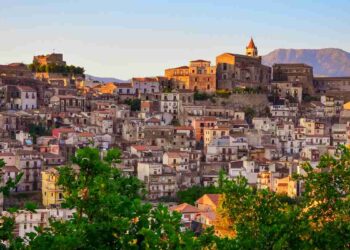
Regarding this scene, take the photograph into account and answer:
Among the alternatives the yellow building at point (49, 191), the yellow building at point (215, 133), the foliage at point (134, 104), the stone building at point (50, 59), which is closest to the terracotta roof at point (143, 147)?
the yellow building at point (215, 133)

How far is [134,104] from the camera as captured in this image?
58844mm

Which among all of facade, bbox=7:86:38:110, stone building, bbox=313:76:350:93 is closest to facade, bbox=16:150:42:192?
facade, bbox=7:86:38:110

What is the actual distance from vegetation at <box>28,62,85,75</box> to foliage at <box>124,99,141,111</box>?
8085 mm

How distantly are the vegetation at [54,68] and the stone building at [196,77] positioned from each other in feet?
27.5

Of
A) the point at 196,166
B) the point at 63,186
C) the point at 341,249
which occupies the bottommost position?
the point at 196,166

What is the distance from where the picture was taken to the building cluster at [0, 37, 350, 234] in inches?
1688

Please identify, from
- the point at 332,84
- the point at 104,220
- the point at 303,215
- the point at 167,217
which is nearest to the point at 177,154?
the point at 332,84

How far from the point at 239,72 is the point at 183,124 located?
11843 millimetres

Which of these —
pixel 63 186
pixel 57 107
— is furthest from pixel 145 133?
pixel 63 186

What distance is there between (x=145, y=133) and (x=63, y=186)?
124 ft

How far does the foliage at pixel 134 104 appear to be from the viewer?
192 feet

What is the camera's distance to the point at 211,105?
59.4 metres

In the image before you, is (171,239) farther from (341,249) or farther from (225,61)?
(225,61)

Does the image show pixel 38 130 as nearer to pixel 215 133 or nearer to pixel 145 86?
pixel 215 133
